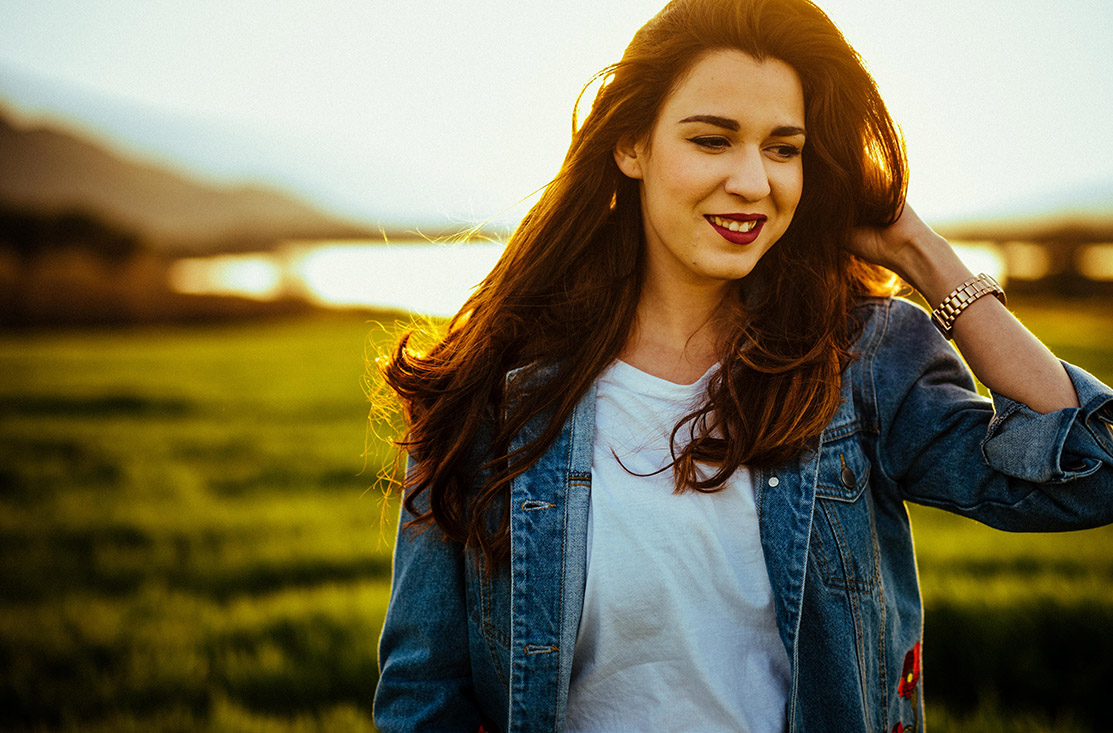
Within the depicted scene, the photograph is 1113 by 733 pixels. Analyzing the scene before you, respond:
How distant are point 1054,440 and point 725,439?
2.42ft

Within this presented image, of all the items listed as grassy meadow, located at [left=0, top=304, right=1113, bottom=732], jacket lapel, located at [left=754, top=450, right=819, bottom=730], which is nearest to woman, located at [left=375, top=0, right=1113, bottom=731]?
jacket lapel, located at [left=754, top=450, right=819, bottom=730]

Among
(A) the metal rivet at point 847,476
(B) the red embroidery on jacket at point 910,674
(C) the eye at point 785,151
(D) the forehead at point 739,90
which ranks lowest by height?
(B) the red embroidery on jacket at point 910,674

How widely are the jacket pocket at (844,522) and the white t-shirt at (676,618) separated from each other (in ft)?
0.53

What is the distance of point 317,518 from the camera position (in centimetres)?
573

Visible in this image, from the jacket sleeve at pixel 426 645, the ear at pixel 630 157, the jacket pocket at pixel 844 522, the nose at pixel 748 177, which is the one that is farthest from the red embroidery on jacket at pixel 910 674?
the ear at pixel 630 157

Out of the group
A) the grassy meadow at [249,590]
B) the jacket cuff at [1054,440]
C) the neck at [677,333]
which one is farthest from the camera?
the grassy meadow at [249,590]

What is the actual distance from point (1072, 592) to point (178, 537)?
5.48 metres

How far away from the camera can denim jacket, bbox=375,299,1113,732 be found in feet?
6.02

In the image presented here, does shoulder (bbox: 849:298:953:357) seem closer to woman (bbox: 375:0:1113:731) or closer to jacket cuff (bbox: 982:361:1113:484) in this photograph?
woman (bbox: 375:0:1113:731)

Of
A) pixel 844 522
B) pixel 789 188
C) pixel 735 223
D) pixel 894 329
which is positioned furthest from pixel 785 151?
pixel 844 522

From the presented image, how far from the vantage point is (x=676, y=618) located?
1.85m

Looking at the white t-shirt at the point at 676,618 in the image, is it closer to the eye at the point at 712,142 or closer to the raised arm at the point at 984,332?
the raised arm at the point at 984,332

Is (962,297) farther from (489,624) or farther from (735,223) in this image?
(489,624)

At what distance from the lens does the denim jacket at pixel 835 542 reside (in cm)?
183
